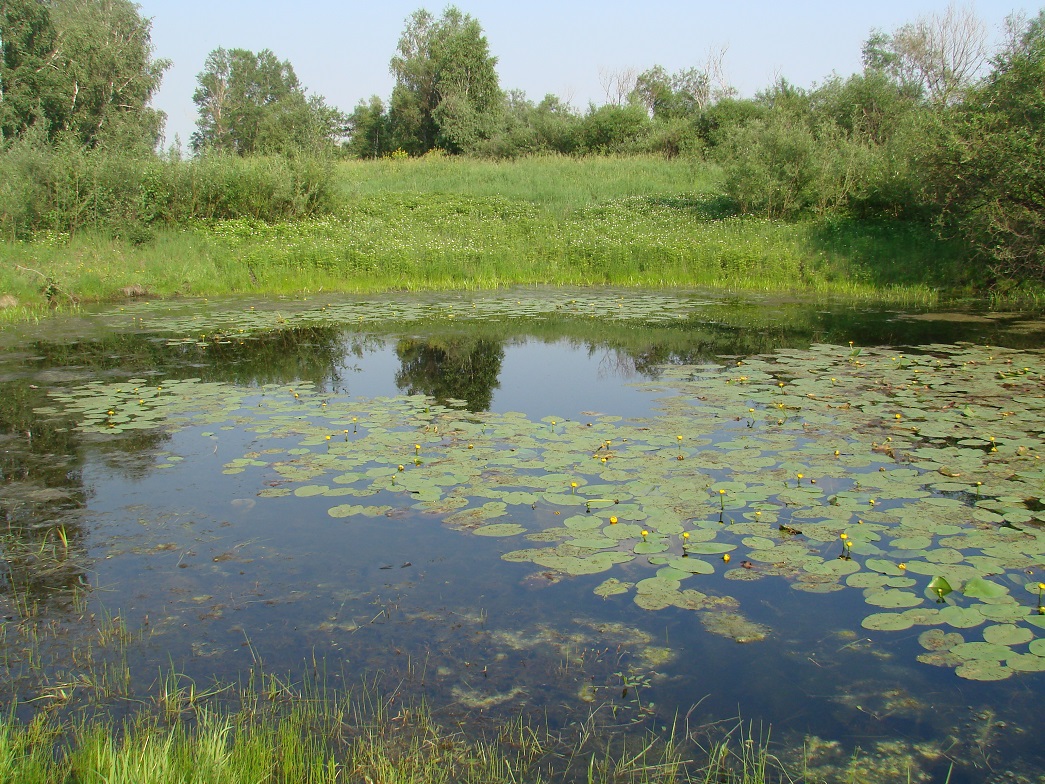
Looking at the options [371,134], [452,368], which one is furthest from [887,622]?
[371,134]

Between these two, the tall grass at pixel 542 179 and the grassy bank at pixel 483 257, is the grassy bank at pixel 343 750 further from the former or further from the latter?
the tall grass at pixel 542 179

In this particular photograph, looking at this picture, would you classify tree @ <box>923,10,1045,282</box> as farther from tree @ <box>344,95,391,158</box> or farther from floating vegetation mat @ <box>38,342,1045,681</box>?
tree @ <box>344,95,391,158</box>

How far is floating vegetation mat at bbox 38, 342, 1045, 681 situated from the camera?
3.43 metres

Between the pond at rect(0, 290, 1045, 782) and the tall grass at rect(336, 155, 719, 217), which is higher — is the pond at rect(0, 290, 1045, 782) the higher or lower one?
the lower one

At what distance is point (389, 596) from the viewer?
136 inches

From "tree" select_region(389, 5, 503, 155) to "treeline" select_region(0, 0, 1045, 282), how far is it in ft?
0.31

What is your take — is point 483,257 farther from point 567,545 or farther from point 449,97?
point 449,97

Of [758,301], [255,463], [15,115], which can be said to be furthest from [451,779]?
[15,115]

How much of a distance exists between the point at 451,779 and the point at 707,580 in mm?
1582

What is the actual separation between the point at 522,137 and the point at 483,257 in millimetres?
16623

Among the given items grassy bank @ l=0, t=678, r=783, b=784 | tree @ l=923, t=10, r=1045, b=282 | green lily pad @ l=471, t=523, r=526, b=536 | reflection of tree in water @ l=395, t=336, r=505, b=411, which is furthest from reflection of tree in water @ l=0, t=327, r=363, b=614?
tree @ l=923, t=10, r=1045, b=282

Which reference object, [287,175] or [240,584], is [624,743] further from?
[287,175]

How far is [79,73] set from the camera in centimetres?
2742

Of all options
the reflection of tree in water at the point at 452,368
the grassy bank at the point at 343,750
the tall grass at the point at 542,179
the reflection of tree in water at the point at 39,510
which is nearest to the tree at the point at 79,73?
the tall grass at the point at 542,179
